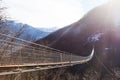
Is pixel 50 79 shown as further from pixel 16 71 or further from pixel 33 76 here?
pixel 16 71

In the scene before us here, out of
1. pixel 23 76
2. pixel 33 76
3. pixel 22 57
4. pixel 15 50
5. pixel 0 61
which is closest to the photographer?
pixel 0 61

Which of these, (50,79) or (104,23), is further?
(104,23)

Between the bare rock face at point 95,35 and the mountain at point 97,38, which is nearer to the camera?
the mountain at point 97,38

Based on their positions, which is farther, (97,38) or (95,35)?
(95,35)

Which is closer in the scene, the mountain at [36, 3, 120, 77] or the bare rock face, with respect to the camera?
the mountain at [36, 3, 120, 77]

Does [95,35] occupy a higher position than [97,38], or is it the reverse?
[95,35]

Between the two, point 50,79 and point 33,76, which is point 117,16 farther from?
point 33,76

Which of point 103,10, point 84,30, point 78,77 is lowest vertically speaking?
point 78,77

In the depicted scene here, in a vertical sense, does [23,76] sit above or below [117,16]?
below

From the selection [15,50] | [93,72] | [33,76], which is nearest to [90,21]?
[93,72]

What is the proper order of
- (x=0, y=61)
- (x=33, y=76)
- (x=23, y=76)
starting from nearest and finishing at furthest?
(x=0, y=61)
(x=23, y=76)
(x=33, y=76)
